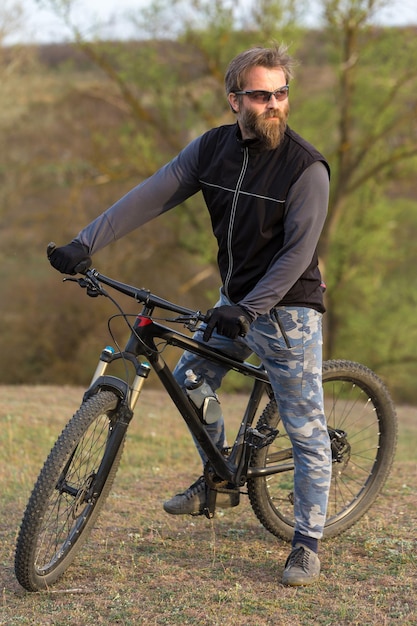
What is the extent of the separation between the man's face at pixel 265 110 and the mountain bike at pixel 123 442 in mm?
747

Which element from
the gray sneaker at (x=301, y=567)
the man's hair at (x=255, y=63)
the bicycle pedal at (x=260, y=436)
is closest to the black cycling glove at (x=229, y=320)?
the bicycle pedal at (x=260, y=436)

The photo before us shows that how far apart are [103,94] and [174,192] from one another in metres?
18.9

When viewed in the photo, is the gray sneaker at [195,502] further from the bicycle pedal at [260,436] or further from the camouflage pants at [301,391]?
the camouflage pants at [301,391]

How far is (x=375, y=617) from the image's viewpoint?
3.09m

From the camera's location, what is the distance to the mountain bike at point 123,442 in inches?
126

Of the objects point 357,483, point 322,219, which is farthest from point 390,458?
point 322,219

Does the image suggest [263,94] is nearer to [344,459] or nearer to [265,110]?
[265,110]

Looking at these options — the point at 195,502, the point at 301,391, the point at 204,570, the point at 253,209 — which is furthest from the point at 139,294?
the point at 204,570

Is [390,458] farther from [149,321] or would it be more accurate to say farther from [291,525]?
[149,321]

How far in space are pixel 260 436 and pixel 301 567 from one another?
596 mm

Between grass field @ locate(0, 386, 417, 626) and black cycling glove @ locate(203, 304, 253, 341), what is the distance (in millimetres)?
1041

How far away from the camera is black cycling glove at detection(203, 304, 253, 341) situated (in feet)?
10.2

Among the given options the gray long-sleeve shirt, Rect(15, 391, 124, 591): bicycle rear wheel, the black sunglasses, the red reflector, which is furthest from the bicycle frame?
the black sunglasses

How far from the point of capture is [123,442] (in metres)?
3.41
